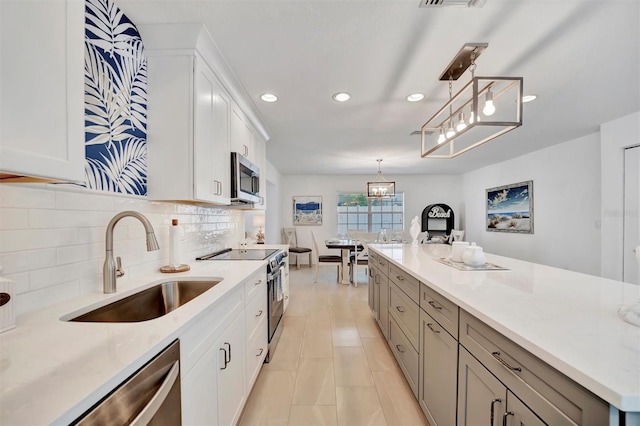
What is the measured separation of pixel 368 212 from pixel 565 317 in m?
6.71

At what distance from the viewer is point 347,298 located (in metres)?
4.32

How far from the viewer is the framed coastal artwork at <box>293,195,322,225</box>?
7.48 meters

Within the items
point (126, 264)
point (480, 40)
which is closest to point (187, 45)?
point (126, 264)

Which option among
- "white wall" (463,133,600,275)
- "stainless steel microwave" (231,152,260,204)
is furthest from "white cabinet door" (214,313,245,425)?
"white wall" (463,133,600,275)

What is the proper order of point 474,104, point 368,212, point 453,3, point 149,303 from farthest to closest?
point 368,212 < point 474,104 < point 149,303 < point 453,3

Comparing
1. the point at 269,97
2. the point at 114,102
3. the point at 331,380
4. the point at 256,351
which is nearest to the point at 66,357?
the point at 114,102

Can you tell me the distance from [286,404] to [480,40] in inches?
110

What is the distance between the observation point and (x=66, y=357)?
715mm

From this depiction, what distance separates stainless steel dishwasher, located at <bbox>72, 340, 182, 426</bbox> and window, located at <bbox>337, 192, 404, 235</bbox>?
6.74 meters

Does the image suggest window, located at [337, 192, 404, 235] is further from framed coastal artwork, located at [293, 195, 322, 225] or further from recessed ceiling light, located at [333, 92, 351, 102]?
recessed ceiling light, located at [333, 92, 351, 102]

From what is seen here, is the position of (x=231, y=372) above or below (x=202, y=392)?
below

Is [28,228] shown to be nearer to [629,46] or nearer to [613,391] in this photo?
[613,391]

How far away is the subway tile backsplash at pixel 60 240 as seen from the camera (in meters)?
0.99

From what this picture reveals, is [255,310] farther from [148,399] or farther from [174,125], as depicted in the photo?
[174,125]
